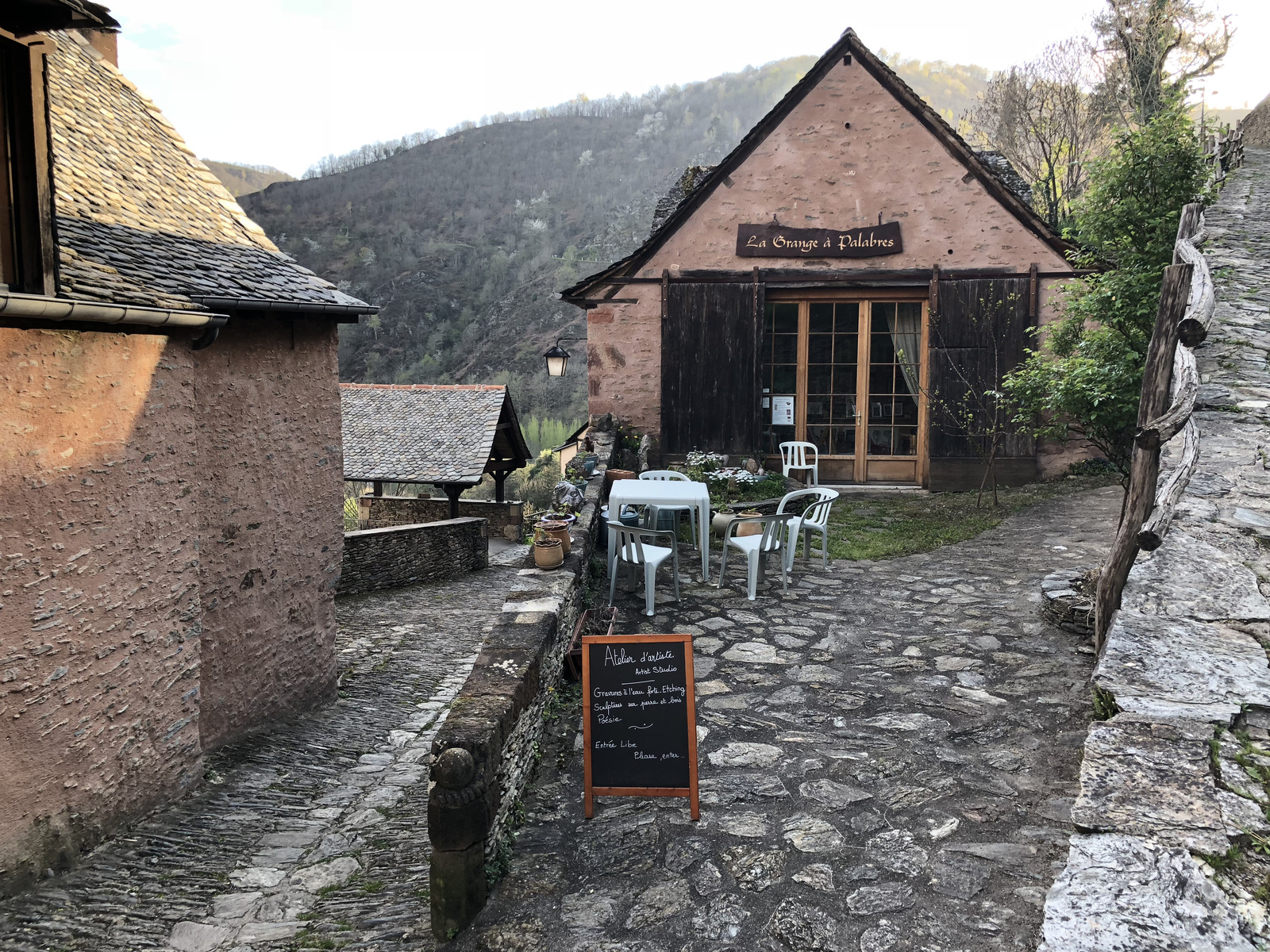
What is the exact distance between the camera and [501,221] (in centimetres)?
4897

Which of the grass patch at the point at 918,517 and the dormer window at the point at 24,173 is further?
the grass patch at the point at 918,517

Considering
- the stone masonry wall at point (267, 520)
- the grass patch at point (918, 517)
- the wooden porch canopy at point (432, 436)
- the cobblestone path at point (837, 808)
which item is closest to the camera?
the cobblestone path at point (837, 808)

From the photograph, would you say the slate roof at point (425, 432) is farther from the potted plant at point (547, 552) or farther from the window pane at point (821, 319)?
the potted plant at point (547, 552)

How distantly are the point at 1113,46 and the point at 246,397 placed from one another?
19553mm

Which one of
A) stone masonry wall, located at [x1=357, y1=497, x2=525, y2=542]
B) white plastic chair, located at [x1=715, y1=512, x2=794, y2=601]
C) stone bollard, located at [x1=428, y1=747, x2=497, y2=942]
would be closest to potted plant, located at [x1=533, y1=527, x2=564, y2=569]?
white plastic chair, located at [x1=715, y1=512, x2=794, y2=601]

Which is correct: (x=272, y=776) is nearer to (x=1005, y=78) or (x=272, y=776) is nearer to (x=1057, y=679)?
(x=1057, y=679)

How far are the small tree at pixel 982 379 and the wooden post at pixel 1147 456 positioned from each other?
18.9 feet

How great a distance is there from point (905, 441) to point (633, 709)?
8.24m

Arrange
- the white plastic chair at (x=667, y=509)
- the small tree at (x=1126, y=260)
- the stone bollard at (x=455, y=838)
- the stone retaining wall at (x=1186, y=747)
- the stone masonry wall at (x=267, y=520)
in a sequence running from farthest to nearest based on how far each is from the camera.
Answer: the white plastic chair at (x=667, y=509)
the small tree at (x=1126, y=260)
the stone masonry wall at (x=267, y=520)
the stone bollard at (x=455, y=838)
the stone retaining wall at (x=1186, y=747)

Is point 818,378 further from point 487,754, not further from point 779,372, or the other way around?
point 487,754

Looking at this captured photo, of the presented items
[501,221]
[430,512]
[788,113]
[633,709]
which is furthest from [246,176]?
[633,709]

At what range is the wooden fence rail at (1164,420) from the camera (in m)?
3.35

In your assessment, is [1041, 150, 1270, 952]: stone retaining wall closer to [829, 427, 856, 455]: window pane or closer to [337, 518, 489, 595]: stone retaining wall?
[829, 427, 856, 455]: window pane

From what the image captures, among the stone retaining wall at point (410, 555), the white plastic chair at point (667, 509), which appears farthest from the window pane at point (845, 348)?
the stone retaining wall at point (410, 555)
